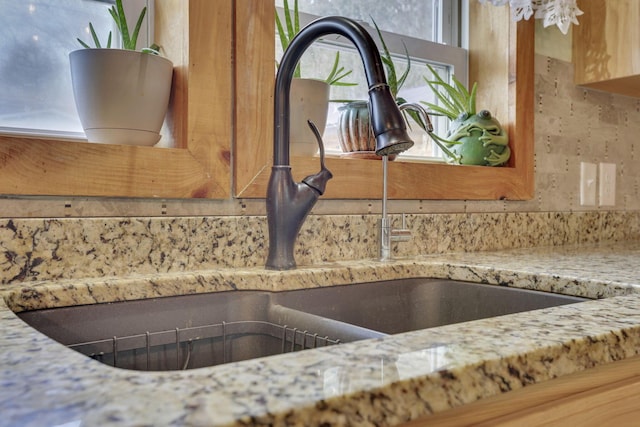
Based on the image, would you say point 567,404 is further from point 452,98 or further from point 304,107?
point 452,98

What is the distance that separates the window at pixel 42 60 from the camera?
3.41 feet

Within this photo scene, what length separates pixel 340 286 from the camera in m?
1.08

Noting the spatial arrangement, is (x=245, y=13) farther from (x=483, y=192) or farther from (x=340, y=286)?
(x=483, y=192)

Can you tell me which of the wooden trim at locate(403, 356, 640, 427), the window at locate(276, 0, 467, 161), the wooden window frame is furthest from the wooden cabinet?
the wooden trim at locate(403, 356, 640, 427)

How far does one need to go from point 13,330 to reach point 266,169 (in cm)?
61

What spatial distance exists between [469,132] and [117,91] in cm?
95

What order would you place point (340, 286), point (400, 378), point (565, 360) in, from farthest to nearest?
point (340, 286)
point (565, 360)
point (400, 378)

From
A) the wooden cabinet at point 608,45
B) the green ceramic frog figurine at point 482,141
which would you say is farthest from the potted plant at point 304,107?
the wooden cabinet at point 608,45

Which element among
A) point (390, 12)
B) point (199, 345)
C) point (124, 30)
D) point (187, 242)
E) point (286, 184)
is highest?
point (390, 12)

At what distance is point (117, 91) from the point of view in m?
0.99

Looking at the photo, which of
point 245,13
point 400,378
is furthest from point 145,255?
point 400,378

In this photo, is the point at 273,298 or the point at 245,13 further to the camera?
the point at 245,13

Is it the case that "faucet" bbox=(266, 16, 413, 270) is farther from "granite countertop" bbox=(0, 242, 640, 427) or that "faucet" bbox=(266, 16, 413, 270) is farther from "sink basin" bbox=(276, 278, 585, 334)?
"granite countertop" bbox=(0, 242, 640, 427)

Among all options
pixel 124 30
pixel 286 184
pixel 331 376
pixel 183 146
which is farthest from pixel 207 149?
pixel 331 376
